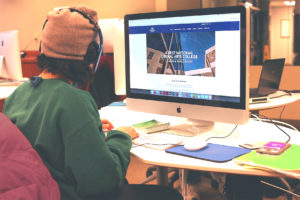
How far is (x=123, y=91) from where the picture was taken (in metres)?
2.30

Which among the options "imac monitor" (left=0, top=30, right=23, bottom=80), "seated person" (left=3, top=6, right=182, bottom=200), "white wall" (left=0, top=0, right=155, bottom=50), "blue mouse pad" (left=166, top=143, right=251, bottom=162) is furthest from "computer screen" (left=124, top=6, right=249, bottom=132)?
"white wall" (left=0, top=0, right=155, bottom=50)

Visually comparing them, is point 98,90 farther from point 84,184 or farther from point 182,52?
point 84,184

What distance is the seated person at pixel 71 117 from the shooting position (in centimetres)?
105

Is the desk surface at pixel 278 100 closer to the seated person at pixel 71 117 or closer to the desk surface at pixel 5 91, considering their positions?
the seated person at pixel 71 117

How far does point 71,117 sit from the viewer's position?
3.45 feet

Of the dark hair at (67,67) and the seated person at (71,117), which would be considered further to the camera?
the dark hair at (67,67)

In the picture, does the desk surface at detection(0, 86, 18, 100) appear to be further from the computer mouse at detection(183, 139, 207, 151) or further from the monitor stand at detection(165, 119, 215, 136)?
the computer mouse at detection(183, 139, 207, 151)

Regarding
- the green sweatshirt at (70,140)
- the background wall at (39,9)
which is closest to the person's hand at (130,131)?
the green sweatshirt at (70,140)

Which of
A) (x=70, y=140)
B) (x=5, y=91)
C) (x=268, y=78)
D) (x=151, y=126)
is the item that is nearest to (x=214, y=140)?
(x=151, y=126)

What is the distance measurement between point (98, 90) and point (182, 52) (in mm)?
1205

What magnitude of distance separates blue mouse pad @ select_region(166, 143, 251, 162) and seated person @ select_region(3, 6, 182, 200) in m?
0.16

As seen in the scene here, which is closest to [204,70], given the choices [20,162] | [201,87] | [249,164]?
[201,87]

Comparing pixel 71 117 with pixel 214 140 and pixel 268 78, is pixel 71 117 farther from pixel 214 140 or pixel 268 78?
pixel 268 78

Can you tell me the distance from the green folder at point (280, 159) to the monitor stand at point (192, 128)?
34 centimetres
